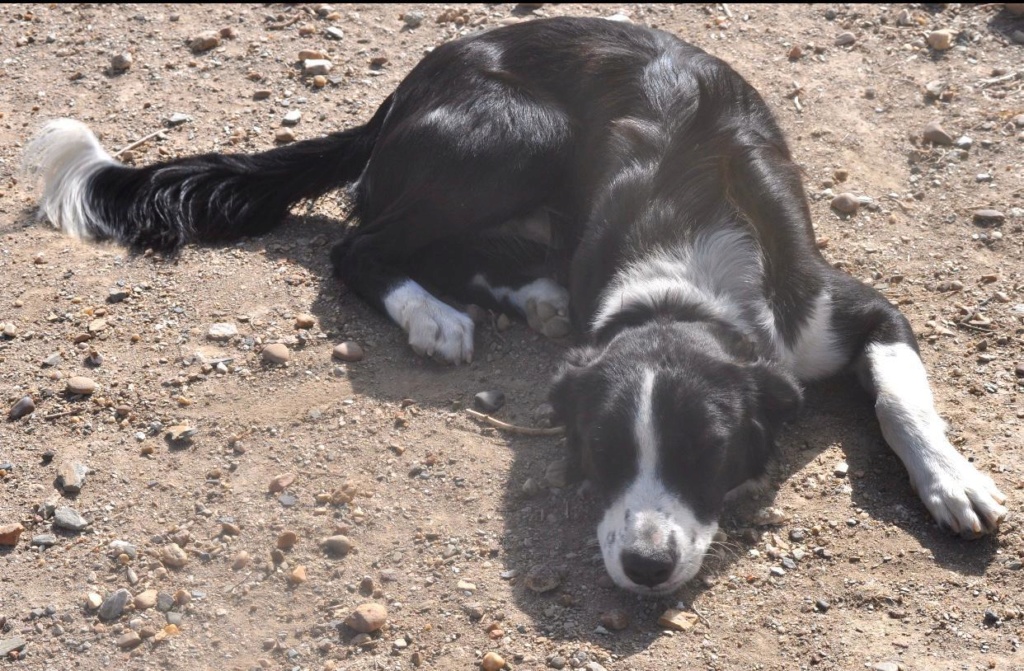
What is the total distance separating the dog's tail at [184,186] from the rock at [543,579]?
2625mm

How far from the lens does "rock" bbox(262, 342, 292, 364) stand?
5.09 metres

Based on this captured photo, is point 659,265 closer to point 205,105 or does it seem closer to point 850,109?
point 850,109

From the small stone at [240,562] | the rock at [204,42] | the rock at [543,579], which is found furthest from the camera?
the rock at [204,42]

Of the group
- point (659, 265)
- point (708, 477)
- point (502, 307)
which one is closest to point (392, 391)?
point (502, 307)

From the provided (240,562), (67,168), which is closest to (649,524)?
(240,562)

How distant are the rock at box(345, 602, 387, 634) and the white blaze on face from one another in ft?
2.39

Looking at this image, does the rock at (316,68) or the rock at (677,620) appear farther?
the rock at (316,68)

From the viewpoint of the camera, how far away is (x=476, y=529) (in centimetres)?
424

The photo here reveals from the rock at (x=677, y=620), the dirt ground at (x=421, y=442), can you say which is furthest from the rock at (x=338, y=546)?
the rock at (x=677, y=620)

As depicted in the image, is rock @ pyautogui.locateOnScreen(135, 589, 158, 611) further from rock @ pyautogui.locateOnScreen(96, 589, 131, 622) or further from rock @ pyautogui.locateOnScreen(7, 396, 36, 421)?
rock @ pyautogui.locateOnScreen(7, 396, 36, 421)

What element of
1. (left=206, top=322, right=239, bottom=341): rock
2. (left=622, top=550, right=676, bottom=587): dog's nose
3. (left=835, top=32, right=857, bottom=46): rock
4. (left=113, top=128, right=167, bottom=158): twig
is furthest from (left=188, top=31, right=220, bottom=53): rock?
(left=622, top=550, right=676, bottom=587): dog's nose

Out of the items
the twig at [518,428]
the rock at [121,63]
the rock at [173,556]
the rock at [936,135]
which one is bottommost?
the rock at [173,556]

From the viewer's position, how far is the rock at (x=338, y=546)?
164 inches

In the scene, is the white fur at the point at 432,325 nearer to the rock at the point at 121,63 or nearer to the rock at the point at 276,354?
the rock at the point at 276,354
